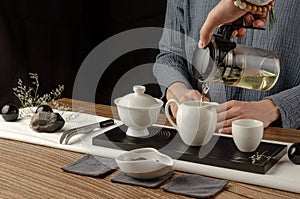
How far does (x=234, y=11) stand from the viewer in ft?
5.71

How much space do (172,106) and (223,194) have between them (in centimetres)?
86

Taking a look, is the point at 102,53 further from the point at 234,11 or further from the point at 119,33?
the point at 234,11

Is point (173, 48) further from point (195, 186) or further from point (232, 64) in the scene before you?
point (195, 186)

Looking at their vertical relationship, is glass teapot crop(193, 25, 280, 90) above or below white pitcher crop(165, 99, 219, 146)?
above

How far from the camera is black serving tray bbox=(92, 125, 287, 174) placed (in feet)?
5.20

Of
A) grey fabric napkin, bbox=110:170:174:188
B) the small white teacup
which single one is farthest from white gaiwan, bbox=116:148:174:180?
the small white teacup

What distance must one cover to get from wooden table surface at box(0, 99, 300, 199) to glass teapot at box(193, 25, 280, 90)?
12.9 inches

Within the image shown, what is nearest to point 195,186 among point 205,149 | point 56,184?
point 205,149

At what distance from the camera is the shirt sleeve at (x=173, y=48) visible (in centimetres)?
Result: 271

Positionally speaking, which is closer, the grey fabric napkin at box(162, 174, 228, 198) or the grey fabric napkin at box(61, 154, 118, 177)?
the grey fabric napkin at box(162, 174, 228, 198)

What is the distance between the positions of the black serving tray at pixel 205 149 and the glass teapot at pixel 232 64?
0.63 ft

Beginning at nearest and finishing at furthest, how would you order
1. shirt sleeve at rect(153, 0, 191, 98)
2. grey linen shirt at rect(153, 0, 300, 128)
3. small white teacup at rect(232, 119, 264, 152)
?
small white teacup at rect(232, 119, 264, 152) → grey linen shirt at rect(153, 0, 300, 128) → shirt sleeve at rect(153, 0, 191, 98)

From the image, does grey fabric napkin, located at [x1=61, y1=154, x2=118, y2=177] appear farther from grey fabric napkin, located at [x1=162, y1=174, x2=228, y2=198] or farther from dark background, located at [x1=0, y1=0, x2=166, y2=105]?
dark background, located at [x1=0, y1=0, x2=166, y2=105]

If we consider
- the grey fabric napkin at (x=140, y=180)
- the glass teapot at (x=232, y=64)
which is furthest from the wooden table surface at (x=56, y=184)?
the glass teapot at (x=232, y=64)
